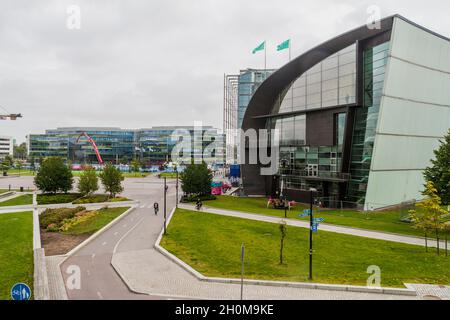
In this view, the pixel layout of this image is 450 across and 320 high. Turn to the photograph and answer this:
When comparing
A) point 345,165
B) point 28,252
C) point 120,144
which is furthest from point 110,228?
point 120,144

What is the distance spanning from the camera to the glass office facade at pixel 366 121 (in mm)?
34938

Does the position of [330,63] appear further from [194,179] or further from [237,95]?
[237,95]

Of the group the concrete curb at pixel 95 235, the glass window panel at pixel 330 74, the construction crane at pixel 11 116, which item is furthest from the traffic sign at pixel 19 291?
the construction crane at pixel 11 116

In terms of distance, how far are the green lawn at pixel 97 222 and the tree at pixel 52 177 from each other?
575 inches

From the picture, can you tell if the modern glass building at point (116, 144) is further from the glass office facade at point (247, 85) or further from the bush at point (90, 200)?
the bush at point (90, 200)

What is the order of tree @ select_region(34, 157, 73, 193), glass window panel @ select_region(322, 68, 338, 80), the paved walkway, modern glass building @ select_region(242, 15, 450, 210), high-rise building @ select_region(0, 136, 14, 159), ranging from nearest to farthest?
the paved walkway < modern glass building @ select_region(242, 15, 450, 210) < glass window panel @ select_region(322, 68, 338, 80) < tree @ select_region(34, 157, 73, 193) < high-rise building @ select_region(0, 136, 14, 159)

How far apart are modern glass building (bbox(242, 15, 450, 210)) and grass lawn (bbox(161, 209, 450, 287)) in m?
15.7

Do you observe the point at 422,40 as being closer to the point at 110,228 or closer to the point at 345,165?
the point at 345,165

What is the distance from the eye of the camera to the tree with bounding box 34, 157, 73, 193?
45.6 m

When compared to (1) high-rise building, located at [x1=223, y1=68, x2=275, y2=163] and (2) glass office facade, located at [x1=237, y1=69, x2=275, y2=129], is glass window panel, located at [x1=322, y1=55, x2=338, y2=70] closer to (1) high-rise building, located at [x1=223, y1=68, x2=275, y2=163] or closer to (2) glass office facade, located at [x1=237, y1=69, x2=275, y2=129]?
(1) high-rise building, located at [x1=223, y1=68, x2=275, y2=163]

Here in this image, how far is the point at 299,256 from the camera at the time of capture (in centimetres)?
1886

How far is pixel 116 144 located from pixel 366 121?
514 ft

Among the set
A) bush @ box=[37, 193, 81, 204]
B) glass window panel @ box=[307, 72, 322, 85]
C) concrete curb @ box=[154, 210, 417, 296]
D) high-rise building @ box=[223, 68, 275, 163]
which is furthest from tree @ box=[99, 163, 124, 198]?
high-rise building @ box=[223, 68, 275, 163]

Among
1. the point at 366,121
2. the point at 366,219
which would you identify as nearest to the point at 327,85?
the point at 366,121
